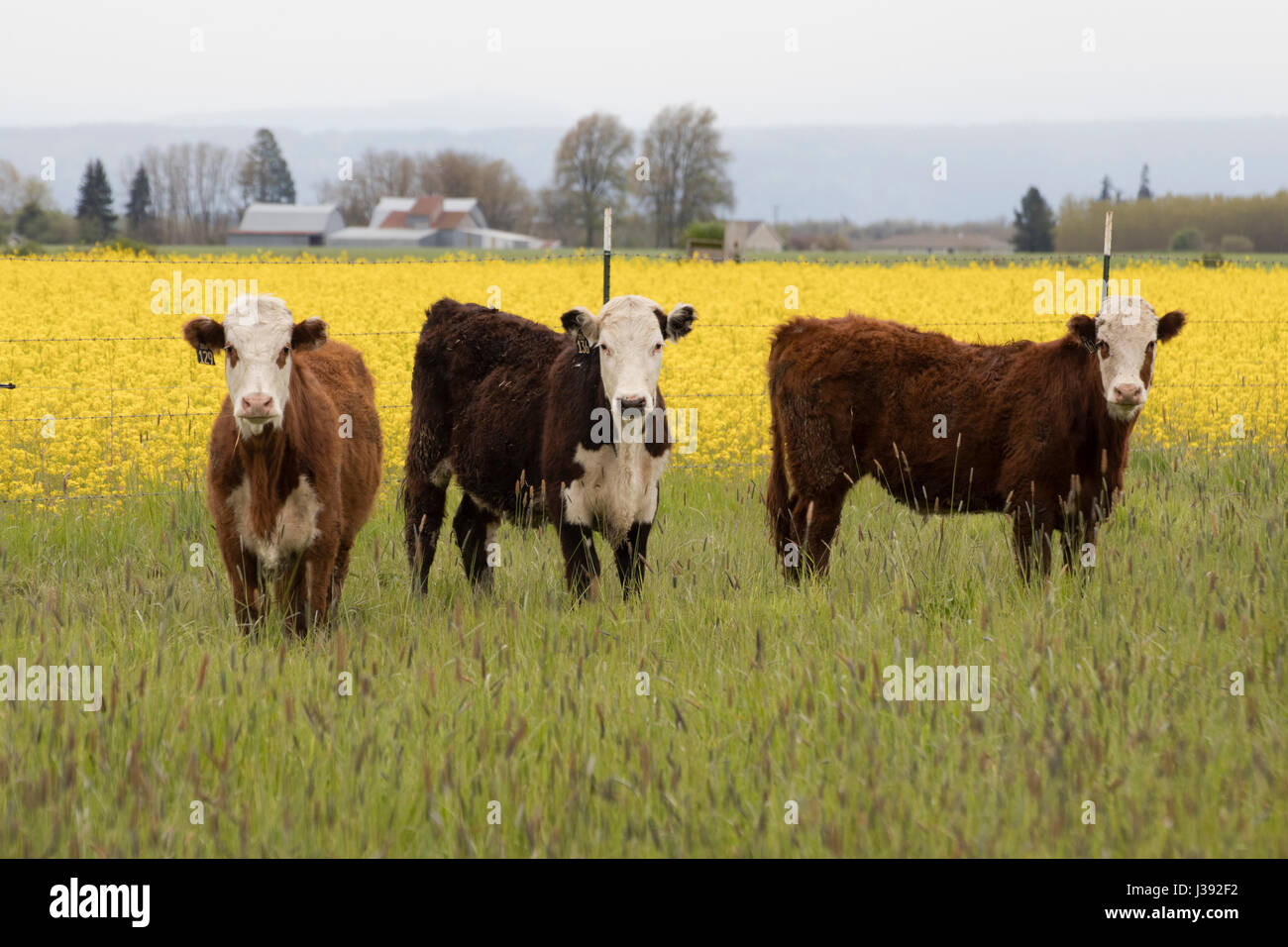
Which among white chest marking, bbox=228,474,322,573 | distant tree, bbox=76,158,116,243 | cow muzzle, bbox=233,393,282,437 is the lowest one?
white chest marking, bbox=228,474,322,573

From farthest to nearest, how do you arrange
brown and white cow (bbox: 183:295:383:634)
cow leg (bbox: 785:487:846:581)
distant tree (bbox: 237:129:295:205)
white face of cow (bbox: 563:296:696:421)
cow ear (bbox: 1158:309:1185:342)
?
distant tree (bbox: 237:129:295:205)
cow leg (bbox: 785:487:846:581)
cow ear (bbox: 1158:309:1185:342)
white face of cow (bbox: 563:296:696:421)
brown and white cow (bbox: 183:295:383:634)

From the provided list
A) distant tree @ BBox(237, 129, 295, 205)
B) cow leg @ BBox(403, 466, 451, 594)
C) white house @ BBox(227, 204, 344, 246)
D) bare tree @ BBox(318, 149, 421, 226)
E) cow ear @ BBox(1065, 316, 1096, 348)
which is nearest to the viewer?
cow ear @ BBox(1065, 316, 1096, 348)

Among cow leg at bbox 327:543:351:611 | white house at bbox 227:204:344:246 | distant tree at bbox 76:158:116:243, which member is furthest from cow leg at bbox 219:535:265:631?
white house at bbox 227:204:344:246

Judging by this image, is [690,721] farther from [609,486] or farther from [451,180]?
[451,180]

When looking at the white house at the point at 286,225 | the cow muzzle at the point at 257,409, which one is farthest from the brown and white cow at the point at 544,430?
the white house at the point at 286,225

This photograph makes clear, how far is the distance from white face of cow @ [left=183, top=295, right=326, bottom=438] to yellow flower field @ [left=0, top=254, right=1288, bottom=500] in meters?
0.83

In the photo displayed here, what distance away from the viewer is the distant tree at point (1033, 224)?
55.3 meters

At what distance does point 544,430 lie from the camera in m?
6.55

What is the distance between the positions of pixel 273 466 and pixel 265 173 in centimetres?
8699

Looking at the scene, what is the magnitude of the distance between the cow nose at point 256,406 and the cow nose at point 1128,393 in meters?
3.95

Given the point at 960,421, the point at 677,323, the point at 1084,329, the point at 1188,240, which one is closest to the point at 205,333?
the point at 677,323

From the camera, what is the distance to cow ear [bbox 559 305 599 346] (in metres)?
6.19

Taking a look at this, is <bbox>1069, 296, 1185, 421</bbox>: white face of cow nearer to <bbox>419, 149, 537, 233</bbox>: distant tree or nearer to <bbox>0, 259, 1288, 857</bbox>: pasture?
<bbox>0, 259, 1288, 857</bbox>: pasture

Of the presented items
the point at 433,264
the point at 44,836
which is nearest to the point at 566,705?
the point at 44,836
